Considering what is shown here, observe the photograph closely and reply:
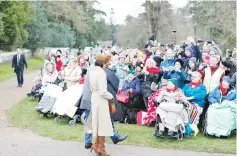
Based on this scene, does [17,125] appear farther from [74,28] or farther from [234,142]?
[74,28]

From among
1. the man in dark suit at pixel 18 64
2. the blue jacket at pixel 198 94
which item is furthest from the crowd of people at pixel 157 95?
the man in dark suit at pixel 18 64

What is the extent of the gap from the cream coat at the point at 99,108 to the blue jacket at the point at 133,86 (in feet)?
10.3

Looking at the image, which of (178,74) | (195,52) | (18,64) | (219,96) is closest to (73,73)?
(178,74)

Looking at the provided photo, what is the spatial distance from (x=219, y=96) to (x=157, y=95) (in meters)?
1.55

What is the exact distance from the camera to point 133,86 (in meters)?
10.8

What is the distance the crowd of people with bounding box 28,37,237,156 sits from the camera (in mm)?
7604

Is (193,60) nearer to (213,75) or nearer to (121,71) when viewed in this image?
(213,75)

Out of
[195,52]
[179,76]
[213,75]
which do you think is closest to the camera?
[213,75]

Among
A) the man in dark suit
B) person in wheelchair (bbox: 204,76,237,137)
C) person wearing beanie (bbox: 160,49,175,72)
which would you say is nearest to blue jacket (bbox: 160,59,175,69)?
person wearing beanie (bbox: 160,49,175,72)

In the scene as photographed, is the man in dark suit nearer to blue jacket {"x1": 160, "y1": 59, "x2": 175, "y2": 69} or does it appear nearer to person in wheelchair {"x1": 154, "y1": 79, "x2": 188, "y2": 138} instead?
blue jacket {"x1": 160, "y1": 59, "x2": 175, "y2": 69}

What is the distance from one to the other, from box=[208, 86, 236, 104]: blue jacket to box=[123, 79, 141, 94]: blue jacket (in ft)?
6.53

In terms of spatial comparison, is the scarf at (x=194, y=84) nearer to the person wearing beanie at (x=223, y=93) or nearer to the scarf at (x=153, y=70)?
the person wearing beanie at (x=223, y=93)

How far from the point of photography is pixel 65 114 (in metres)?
10.7

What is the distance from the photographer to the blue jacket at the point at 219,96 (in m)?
9.19
